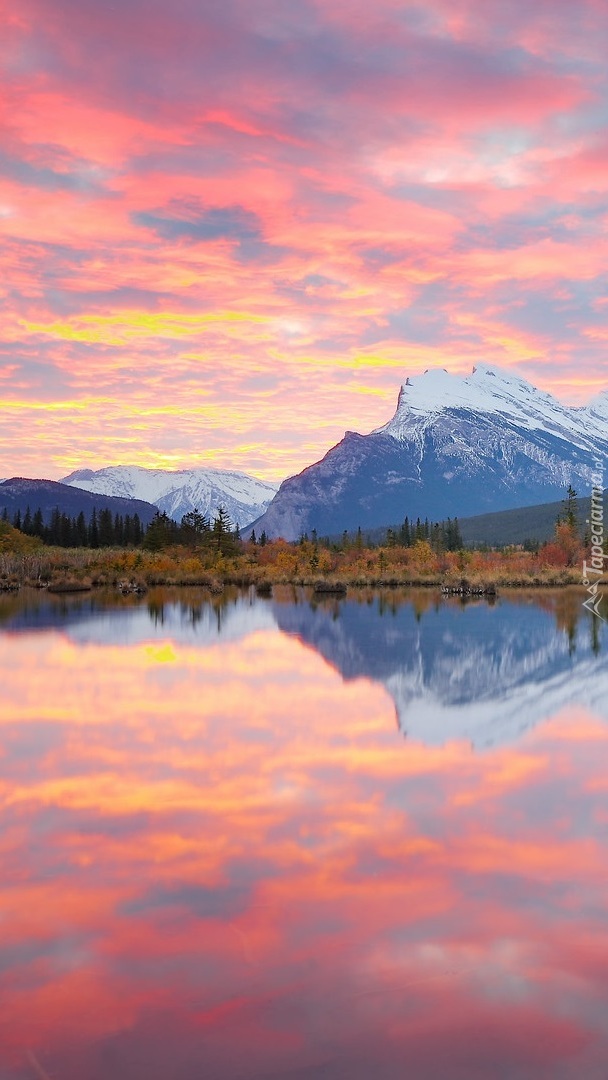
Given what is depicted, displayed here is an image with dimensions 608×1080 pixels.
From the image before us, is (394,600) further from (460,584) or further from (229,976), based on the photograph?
(229,976)

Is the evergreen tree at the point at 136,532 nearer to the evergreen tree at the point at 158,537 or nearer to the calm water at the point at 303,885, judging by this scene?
the evergreen tree at the point at 158,537

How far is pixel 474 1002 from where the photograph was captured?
6.97 metres

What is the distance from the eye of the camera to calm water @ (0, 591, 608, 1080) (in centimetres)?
645

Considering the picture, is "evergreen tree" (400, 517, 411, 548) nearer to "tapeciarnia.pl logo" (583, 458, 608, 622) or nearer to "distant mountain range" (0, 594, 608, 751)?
"tapeciarnia.pl logo" (583, 458, 608, 622)

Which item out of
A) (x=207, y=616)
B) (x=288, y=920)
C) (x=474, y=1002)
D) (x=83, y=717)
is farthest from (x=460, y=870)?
(x=207, y=616)

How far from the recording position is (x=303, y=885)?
9.32 meters

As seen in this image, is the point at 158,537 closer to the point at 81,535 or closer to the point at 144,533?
the point at 81,535

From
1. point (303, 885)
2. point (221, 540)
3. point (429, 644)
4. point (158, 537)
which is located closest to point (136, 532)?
point (158, 537)

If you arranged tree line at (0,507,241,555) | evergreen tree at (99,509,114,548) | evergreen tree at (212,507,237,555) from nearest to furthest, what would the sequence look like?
evergreen tree at (212,507,237,555), tree line at (0,507,241,555), evergreen tree at (99,509,114,548)

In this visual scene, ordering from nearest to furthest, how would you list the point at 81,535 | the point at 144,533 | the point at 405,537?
the point at 405,537 → the point at 81,535 → the point at 144,533

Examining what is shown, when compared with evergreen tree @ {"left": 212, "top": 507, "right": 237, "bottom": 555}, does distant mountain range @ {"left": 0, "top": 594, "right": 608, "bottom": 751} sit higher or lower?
lower

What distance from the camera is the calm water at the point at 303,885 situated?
6453 mm

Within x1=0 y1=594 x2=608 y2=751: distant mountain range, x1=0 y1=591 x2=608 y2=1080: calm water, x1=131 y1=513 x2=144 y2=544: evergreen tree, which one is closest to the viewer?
x1=0 y1=591 x2=608 y2=1080: calm water

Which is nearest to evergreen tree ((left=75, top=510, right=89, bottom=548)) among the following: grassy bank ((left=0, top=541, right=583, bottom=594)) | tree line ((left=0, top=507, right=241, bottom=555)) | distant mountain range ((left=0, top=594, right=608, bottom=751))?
tree line ((left=0, top=507, right=241, bottom=555))
